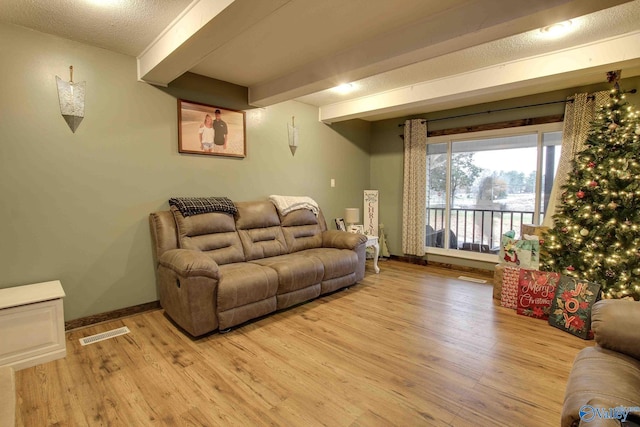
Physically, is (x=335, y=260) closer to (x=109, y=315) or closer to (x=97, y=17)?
(x=109, y=315)

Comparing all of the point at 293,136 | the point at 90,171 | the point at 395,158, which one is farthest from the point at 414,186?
the point at 90,171

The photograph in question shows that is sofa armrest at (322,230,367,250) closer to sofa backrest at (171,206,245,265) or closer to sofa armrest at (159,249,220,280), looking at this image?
sofa backrest at (171,206,245,265)

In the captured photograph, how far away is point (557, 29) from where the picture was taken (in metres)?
2.42

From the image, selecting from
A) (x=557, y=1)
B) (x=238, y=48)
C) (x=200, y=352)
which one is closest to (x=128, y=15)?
(x=238, y=48)

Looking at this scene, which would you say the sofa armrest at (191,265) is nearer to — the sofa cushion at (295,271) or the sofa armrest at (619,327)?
the sofa cushion at (295,271)

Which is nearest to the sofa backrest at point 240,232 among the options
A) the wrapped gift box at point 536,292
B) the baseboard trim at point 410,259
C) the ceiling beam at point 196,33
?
the ceiling beam at point 196,33

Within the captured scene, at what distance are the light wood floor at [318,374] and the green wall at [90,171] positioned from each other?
0.52 m

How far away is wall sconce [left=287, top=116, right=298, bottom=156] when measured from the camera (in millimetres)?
4289

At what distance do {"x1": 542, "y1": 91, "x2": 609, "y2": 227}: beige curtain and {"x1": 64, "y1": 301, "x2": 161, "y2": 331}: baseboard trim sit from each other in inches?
180

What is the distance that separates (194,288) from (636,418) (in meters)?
2.42

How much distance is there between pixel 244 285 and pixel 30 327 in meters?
1.44

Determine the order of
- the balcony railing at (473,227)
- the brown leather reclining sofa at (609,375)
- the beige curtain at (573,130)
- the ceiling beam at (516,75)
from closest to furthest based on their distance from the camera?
the brown leather reclining sofa at (609,375) → the ceiling beam at (516,75) → the beige curtain at (573,130) → the balcony railing at (473,227)

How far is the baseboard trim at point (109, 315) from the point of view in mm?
2654

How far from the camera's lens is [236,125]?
368cm
